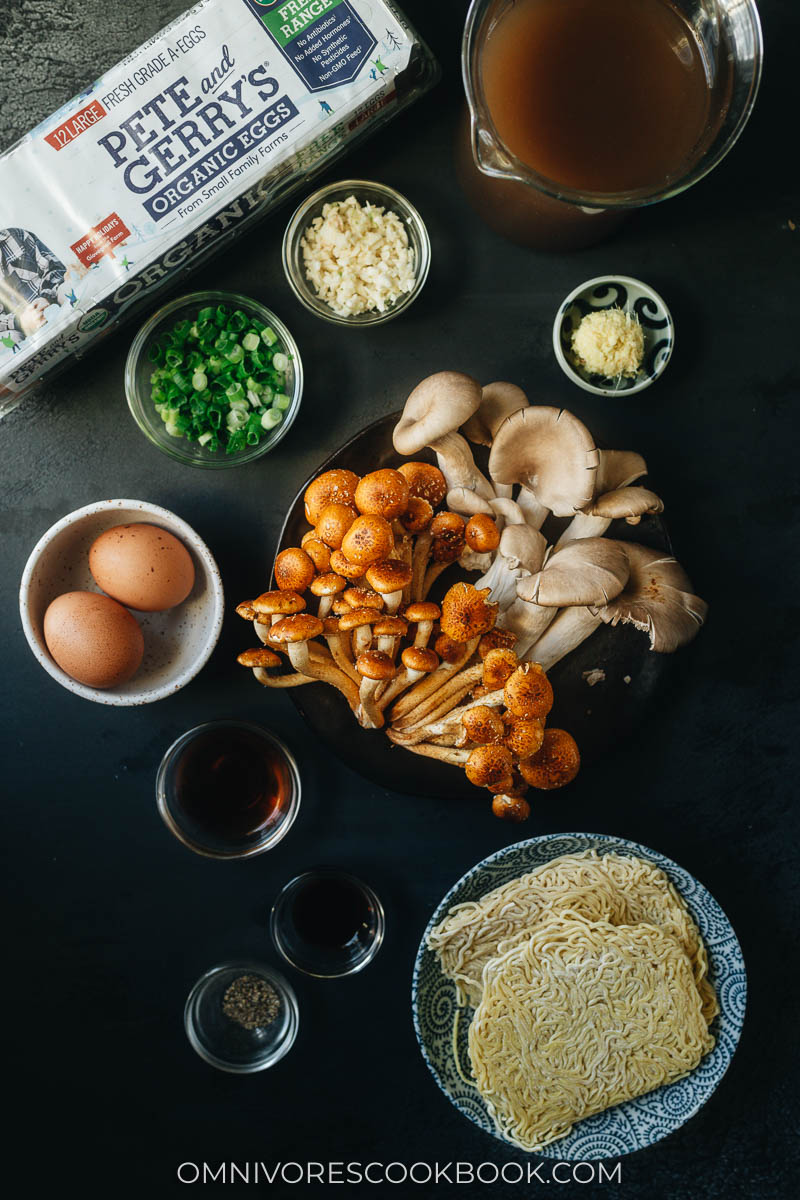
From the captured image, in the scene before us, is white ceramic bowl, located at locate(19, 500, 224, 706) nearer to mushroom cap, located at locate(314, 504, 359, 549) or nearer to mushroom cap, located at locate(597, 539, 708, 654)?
mushroom cap, located at locate(314, 504, 359, 549)

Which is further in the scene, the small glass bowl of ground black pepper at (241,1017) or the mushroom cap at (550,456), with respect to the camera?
the small glass bowl of ground black pepper at (241,1017)

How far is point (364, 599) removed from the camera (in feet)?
5.98

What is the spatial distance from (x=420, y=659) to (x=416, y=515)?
30cm

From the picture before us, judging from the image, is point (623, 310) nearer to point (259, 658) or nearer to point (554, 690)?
point (554, 690)

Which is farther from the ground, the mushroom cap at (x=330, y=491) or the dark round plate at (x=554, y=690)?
the mushroom cap at (x=330, y=491)

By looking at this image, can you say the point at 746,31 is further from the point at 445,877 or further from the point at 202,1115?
the point at 202,1115

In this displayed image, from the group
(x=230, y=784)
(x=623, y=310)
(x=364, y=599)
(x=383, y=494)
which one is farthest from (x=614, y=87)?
(x=230, y=784)

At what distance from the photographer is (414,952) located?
2.11 m

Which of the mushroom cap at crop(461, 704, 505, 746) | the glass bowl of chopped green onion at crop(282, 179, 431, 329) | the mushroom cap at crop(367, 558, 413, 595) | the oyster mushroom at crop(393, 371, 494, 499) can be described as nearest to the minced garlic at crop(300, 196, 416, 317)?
the glass bowl of chopped green onion at crop(282, 179, 431, 329)

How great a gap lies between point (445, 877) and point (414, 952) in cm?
19

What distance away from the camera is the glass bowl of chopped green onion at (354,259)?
1.96m

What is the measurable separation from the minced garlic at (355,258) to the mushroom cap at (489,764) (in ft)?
3.28

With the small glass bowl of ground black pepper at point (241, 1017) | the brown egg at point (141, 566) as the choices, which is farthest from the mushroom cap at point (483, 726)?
the small glass bowl of ground black pepper at point (241, 1017)

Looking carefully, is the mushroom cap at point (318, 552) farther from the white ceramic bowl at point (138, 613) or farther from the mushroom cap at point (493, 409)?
the mushroom cap at point (493, 409)
